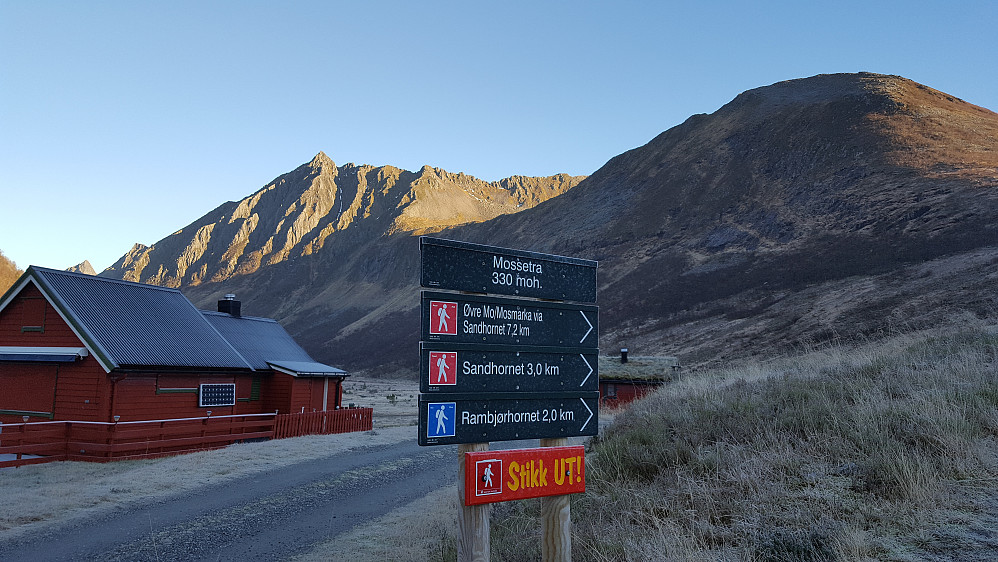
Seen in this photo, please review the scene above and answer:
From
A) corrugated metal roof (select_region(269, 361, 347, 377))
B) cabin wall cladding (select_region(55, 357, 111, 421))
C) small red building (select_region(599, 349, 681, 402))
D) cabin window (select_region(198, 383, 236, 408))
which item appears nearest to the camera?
cabin wall cladding (select_region(55, 357, 111, 421))

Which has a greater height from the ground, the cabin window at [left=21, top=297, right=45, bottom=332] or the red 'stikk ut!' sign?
the cabin window at [left=21, top=297, right=45, bottom=332]

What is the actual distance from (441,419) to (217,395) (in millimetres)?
20138

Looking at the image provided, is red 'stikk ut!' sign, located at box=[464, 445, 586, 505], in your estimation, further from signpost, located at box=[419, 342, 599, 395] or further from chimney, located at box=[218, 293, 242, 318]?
chimney, located at box=[218, 293, 242, 318]

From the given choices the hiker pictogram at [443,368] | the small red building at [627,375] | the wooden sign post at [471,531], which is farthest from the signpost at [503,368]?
the small red building at [627,375]

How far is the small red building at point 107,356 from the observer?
18.6 m

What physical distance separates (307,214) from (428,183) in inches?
1367

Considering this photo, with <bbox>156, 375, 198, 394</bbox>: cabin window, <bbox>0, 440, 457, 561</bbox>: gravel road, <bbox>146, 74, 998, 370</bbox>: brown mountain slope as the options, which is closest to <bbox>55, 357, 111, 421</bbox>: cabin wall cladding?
<bbox>156, 375, 198, 394</bbox>: cabin window

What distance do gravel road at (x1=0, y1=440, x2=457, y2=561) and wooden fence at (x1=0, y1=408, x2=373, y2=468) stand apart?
5560 millimetres

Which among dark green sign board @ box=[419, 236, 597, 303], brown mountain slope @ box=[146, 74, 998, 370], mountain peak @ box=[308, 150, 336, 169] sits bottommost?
dark green sign board @ box=[419, 236, 597, 303]

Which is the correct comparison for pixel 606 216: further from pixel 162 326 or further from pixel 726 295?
pixel 162 326

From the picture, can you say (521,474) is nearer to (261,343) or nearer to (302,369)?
(302,369)

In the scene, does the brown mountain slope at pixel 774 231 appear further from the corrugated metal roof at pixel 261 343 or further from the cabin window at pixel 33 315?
the cabin window at pixel 33 315

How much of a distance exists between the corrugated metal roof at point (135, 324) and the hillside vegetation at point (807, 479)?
15887 mm

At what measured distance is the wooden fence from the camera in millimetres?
16797
